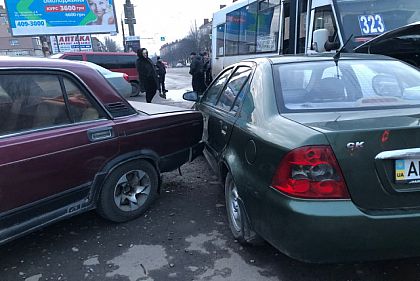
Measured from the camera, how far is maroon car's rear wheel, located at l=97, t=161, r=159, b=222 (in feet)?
11.4

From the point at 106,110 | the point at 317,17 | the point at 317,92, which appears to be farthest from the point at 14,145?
the point at 317,17

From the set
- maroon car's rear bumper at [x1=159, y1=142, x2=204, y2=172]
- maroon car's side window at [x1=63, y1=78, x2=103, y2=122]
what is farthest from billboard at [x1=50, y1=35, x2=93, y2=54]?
maroon car's side window at [x1=63, y1=78, x2=103, y2=122]

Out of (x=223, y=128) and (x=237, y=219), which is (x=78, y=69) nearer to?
(x=223, y=128)

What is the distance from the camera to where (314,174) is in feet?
7.30

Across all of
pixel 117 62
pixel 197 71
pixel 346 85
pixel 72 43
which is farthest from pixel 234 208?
pixel 72 43

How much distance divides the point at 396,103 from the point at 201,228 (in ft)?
6.22

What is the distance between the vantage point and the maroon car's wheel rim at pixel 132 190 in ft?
11.8

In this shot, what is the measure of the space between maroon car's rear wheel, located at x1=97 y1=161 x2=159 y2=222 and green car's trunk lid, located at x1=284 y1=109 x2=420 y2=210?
1.94 metres

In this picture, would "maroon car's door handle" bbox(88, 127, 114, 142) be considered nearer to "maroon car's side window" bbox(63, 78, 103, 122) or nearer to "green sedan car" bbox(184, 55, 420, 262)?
"maroon car's side window" bbox(63, 78, 103, 122)

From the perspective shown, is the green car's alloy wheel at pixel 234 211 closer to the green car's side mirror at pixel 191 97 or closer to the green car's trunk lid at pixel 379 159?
the green car's trunk lid at pixel 379 159

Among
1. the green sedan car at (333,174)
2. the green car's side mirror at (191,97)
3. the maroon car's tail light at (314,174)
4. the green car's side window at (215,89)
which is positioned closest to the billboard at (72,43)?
the green car's side mirror at (191,97)

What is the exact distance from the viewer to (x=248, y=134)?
9.13ft

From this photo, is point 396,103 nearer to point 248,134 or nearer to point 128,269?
point 248,134

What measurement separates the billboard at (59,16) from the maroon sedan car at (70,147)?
24.4 m
